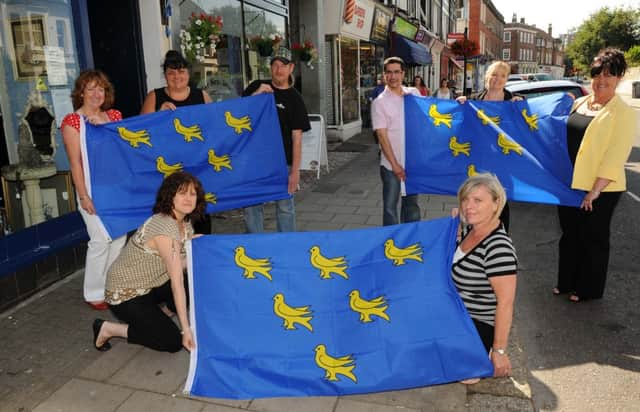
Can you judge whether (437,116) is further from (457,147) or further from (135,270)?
(135,270)

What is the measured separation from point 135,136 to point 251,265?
1868 mm

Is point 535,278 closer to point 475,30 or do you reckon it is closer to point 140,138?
point 140,138

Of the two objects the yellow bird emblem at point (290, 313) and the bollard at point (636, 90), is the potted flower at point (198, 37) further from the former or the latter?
the bollard at point (636, 90)

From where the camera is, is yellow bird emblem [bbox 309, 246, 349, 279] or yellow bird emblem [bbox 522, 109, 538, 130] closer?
yellow bird emblem [bbox 309, 246, 349, 279]

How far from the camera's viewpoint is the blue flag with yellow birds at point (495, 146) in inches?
176

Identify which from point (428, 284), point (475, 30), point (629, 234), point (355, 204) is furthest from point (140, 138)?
point (475, 30)

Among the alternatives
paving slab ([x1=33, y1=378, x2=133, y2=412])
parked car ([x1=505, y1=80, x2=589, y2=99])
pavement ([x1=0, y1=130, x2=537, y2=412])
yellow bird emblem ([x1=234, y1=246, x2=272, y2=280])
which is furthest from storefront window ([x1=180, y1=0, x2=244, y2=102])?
paving slab ([x1=33, y1=378, x2=133, y2=412])

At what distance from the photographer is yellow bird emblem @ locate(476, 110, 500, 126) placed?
477 cm

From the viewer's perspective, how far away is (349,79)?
16531 millimetres

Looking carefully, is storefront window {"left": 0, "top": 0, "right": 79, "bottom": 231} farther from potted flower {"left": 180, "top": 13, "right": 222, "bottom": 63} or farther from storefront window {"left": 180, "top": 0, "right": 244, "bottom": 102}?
storefront window {"left": 180, "top": 0, "right": 244, "bottom": 102}

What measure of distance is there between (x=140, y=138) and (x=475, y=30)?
58.8 m

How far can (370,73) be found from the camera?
61.8 feet

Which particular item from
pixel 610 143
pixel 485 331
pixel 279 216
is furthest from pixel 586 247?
pixel 279 216

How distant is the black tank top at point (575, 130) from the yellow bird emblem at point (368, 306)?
7.50 ft
